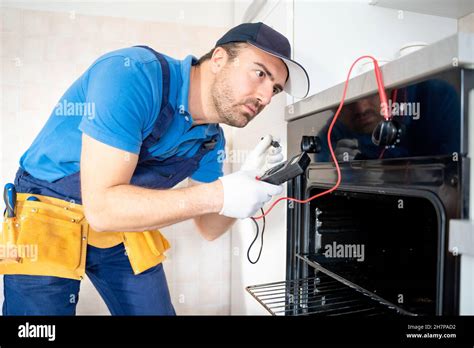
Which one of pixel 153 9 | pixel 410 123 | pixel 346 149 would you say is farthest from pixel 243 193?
pixel 153 9

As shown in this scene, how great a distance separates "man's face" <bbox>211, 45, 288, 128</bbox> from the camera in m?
0.87

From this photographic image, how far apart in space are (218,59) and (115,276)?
70 centimetres

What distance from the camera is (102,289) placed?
1.07 meters

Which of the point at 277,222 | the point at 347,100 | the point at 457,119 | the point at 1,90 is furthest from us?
the point at 1,90

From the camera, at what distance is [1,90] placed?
116cm

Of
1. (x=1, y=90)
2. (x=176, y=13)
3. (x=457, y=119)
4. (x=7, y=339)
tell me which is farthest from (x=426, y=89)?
(x=1, y=90)

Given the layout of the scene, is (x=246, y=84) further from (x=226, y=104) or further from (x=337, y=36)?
(x=337, y=36)

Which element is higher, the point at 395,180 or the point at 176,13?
the point at 176,13

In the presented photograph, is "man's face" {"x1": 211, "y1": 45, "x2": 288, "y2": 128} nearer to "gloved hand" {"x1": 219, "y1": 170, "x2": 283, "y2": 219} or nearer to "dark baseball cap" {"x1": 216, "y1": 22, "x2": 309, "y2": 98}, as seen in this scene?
"dark baseball cap" {"x1": 216, "y1": 22, "x2": 309, "y2": 98}

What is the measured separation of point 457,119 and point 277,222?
2.00ft

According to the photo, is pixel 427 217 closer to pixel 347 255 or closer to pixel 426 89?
pixel 347 255

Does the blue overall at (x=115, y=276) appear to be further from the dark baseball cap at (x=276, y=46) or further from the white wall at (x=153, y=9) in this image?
the white wall at (x=153, y=9)

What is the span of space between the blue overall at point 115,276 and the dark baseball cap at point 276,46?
0.21 meters

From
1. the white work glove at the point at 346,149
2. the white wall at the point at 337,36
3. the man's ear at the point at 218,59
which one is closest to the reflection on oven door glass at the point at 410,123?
the white work glove at the point at 346,149
